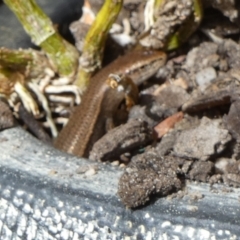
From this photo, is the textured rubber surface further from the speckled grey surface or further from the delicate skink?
the delicate skink

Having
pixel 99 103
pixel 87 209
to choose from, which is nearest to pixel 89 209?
pixel 87 209

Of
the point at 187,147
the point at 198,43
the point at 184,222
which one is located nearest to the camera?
the point at 184,222

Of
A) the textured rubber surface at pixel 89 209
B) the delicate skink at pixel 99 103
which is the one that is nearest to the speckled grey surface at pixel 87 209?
the textured rubber surface at pixel 89 209

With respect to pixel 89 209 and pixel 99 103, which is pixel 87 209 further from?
pixel 99 103

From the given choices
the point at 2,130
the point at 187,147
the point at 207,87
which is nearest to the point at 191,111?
the point at 207,87

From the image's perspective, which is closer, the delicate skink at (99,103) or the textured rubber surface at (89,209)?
the textured rubber surface at (89,209)

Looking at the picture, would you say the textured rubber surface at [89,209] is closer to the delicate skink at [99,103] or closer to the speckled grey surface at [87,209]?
the speckled grey surface at [87,209]

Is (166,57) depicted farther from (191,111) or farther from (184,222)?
(184,222)

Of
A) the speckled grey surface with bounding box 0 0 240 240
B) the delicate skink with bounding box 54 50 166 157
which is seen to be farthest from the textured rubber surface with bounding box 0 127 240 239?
the delicate skink with bounding box 54 50 166 157
